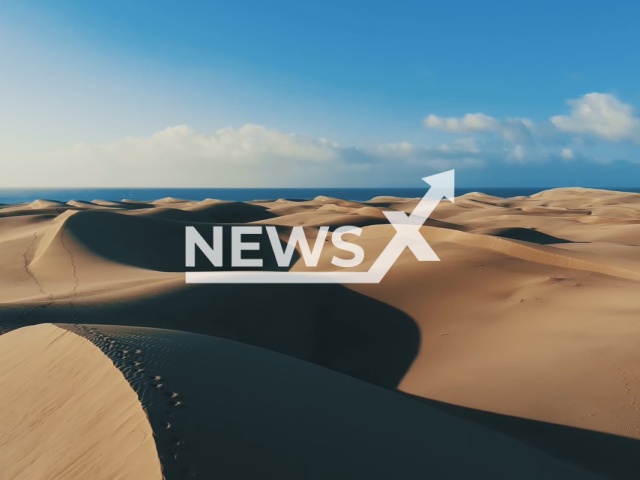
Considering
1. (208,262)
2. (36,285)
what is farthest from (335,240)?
(36,285)

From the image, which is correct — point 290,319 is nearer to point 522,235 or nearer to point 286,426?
point 286,426

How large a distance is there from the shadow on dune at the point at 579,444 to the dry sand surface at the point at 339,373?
2cm

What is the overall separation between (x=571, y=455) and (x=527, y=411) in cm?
80

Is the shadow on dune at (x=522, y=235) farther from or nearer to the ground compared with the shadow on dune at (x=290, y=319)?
farther from the ground

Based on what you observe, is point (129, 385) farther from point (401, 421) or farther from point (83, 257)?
point (83, 257)

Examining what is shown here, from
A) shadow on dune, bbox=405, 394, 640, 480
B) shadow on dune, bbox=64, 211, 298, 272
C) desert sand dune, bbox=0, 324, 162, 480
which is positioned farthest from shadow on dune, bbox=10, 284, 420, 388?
shadow on dune, bbox=64, 211, 298, 272

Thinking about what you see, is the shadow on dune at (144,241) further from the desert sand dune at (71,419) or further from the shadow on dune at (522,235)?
the desert sand dune at (71,419)

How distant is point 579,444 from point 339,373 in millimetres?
2509

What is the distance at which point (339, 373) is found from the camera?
17.5ft

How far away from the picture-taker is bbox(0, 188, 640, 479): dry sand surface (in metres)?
3.18

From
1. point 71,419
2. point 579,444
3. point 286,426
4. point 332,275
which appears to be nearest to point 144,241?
point 332,275

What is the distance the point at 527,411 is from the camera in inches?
199

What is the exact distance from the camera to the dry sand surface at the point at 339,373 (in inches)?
125

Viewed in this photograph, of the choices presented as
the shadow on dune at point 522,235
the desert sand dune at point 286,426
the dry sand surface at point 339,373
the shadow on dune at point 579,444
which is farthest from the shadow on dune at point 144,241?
the shadow on dune at point 579,444
